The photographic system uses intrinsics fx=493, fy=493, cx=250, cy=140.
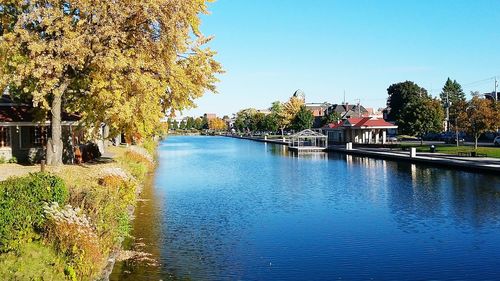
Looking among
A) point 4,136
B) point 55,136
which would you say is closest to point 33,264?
point 55,136

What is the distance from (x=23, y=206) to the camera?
1137 centimetres

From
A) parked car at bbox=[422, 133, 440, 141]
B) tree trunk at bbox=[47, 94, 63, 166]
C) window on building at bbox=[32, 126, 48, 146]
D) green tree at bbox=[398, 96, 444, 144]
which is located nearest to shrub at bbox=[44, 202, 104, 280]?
tree trunk at bbox=[47, 94, 63, 166]

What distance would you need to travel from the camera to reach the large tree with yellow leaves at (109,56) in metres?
23.3

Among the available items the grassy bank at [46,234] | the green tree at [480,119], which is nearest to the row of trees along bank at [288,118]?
the green tree at [480,119]

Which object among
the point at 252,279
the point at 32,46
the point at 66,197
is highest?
the point at 32,46

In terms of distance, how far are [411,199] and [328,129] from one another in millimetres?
65048

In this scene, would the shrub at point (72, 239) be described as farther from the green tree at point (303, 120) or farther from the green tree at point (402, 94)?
the green tree at point (402, 94)

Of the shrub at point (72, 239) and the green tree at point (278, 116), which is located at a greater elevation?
the green tree at point (278, 116)

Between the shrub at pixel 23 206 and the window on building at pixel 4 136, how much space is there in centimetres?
2333

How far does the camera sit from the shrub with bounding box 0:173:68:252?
36.0ft

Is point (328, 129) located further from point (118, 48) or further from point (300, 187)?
point (118, 48)

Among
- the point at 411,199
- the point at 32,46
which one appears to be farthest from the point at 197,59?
the point at 411,199

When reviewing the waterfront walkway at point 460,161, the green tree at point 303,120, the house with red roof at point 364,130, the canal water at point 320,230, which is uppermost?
the green tree at point 303,120

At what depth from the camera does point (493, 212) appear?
2252 cm
